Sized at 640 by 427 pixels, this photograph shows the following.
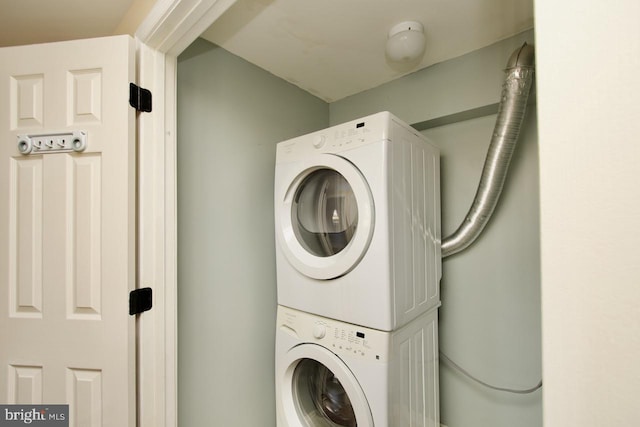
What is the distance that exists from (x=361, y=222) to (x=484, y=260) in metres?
0.86

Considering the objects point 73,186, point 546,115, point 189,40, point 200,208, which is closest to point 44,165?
point 73,186

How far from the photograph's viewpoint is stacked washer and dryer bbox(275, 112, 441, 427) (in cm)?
104

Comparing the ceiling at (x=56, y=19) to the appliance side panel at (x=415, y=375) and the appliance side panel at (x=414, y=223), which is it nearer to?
the appliance side panel at (x=414, y=223)

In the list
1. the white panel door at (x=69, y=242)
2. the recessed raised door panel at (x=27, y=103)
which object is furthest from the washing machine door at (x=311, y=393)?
the recessed raised door panel at (x=27, y=103)

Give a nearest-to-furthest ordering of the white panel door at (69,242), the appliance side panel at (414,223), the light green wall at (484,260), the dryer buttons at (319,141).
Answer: the white panel door at (69,242) → the appliance side panel at (414,223) → the dryer buttons at (319,141) → the light green wall at (484,260)

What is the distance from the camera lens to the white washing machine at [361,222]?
1.05 meters

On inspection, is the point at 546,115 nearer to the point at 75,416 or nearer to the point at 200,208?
the point at 200,208

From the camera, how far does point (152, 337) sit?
1047 mm

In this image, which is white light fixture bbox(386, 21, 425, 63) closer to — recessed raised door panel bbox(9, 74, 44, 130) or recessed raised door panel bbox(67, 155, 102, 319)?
recessed raised door panel bbox(67, 155, 102, 319)

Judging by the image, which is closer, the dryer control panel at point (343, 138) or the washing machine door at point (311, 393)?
the dryer control panel at point (343, 138)

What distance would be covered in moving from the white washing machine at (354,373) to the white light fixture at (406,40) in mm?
1250

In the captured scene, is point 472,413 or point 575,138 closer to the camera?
point 575,138

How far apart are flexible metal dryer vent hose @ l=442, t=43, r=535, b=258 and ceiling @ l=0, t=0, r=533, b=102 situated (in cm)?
25

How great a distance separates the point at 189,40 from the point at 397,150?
92cm
